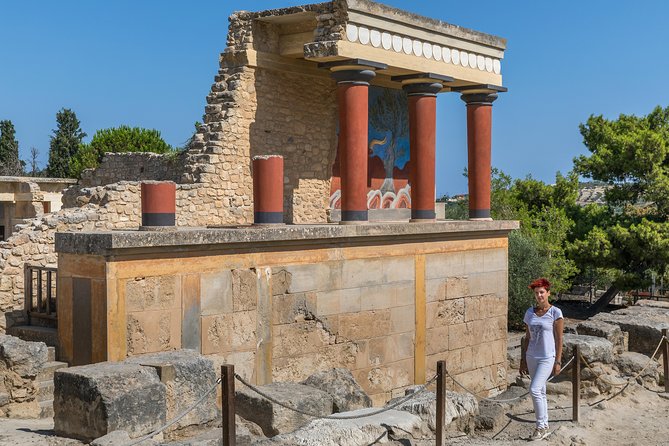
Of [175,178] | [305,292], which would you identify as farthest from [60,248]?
[175,178]

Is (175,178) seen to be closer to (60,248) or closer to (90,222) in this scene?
(90,222)

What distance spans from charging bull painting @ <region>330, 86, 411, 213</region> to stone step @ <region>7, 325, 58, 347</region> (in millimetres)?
7067

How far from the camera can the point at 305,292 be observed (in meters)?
10.9

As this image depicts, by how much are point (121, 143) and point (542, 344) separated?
28.0 metres

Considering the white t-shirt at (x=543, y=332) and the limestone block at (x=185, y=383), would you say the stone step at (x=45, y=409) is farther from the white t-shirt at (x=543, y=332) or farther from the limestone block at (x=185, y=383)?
the white t-shirt at (x=543, y=332)

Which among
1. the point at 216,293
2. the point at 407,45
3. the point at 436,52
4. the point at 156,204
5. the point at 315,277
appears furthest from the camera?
the point at 436,52

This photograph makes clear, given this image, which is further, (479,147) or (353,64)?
(479,147)

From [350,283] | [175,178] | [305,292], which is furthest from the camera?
[175,178]

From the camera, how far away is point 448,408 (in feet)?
30.9

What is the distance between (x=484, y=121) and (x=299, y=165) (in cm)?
377

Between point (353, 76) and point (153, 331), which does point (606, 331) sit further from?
Result: point (153, 331)

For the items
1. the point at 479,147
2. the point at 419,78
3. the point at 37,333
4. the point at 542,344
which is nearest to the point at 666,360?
the point at 542,344

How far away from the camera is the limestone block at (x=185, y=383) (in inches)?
303

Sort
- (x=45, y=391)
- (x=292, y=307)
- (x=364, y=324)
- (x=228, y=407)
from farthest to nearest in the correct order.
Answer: (x=364, y=324), (x=292, y=307), (x=45, y=391), (x=228, y=407)
